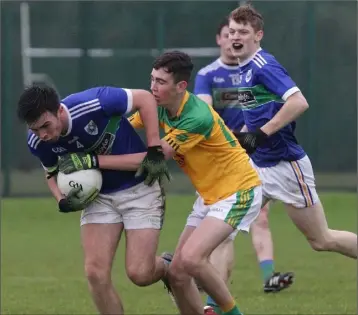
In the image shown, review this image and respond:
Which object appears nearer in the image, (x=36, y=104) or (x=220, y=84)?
(x=36, y=104)

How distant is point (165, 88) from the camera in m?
7.14

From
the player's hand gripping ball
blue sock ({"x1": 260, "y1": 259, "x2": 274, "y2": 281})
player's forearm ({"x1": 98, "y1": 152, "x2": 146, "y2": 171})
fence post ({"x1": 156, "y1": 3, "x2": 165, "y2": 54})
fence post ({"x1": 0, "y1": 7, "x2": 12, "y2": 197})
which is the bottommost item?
fence post ({"x1": 0, "y1": 7, "x2": 12, "y2": 197})

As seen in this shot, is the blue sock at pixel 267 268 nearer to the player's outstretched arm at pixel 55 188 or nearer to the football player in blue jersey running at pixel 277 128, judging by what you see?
the football player in blue jersey running at pixel 277 128

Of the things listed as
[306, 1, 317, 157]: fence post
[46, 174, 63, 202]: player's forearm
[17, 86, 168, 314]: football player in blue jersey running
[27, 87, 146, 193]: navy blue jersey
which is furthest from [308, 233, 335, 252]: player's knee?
[306, 1, 317, 157]: fence post

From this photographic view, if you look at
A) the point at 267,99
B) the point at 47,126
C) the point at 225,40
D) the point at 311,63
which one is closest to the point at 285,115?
the point at 267,99

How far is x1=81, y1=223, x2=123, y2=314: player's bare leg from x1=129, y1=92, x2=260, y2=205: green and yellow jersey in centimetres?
60

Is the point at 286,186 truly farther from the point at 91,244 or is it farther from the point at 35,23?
the point at 35,23

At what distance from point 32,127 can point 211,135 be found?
118 centimetres

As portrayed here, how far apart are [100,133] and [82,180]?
12.1 inches

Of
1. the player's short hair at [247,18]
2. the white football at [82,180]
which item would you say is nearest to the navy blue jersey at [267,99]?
the player's short hair at [247,18]

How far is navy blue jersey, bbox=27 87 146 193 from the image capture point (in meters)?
6.93

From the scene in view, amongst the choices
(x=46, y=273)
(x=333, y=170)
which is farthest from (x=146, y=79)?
(x=46, y=273)

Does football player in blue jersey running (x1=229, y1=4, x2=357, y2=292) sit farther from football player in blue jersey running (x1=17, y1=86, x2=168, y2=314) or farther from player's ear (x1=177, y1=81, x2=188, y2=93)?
football player in blue jersey running (x1=17, y1=86, x2=168, y2=314)

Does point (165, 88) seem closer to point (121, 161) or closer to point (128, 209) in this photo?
point (121, 161)
